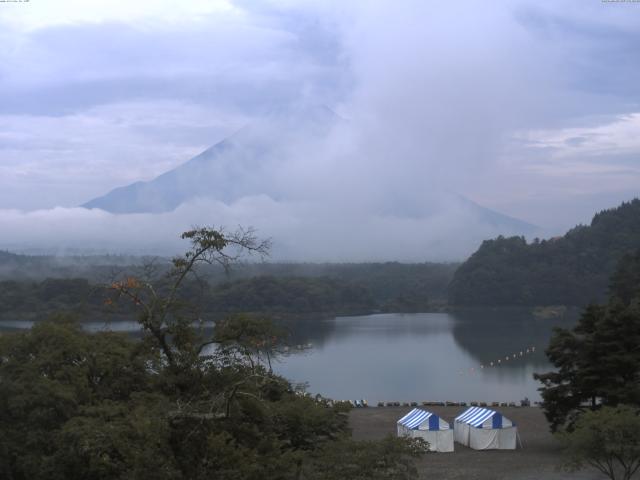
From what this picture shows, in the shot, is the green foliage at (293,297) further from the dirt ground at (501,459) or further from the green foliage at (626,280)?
the dirt ground at (501,459)

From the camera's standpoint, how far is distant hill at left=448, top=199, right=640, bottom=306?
6925 centimetres

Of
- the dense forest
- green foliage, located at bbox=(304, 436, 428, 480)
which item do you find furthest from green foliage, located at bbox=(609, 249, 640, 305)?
green foliage, located at bbox=(304, 436, 428, 480)

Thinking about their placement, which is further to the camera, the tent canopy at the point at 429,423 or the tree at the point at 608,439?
the tent canopy at the point at 429,423

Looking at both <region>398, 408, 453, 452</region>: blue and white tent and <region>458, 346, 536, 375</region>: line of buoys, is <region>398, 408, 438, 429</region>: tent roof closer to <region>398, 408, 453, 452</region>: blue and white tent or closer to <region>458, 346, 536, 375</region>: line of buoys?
<region>398, 408, 453, 452</region>: blue and white tent

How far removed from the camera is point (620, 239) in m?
73.0

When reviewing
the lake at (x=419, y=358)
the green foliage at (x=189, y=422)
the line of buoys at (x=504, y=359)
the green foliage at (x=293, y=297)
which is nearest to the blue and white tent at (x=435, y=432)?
the lake at (x=419, y=358)

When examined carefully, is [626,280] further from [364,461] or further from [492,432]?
[364,461]

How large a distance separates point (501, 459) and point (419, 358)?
2124 centimetres

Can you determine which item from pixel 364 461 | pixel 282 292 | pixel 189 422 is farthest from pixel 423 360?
pixel 282 292

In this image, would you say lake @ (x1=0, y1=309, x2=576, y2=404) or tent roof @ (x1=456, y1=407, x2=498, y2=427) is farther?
lake @ (x1=0, y1=309, x2=576, y2=404)

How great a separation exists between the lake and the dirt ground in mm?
2713

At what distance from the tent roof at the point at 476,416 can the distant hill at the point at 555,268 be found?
176 feet

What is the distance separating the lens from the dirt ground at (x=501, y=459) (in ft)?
42.3

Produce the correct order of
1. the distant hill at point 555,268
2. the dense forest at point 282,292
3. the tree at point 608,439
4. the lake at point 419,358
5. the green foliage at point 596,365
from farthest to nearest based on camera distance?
1. the distant hill at point 555,268
2. the dense forest at point 282,292
3. the lake at point 419,358
4. the green foliage at point 596,365
5. the tree at point 608,439
